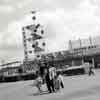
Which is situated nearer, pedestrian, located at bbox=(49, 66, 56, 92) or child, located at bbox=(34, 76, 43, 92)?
pedestrian, located at bbox=(49, 66, 56, 92)

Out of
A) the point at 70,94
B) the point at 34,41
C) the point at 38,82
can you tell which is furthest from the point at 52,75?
the point at 34,41

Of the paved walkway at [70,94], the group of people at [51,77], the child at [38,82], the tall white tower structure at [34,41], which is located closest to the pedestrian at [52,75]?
the group of people at [51,77]

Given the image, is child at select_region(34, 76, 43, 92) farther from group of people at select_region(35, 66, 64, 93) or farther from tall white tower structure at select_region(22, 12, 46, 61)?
tall white tower structure at select_region(22, 12, 46, 61)

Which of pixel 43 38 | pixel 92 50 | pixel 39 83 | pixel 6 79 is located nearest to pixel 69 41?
pixel 43 38

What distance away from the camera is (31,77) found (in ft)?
195

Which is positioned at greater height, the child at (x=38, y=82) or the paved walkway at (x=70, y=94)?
the child at (x=38, y=82)

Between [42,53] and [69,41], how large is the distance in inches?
653

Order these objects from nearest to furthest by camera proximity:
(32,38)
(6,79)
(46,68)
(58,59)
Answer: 1. (46,68)
2. (6,79)
3. (58,59)
4. (32,38)

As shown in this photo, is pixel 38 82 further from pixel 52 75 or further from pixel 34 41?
pixel 34 41

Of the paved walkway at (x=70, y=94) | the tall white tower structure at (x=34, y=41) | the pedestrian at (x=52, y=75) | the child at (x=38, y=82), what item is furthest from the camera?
the tall white tower structure at (x=34, y=41)

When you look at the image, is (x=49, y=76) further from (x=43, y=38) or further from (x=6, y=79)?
(x=43, y=38)

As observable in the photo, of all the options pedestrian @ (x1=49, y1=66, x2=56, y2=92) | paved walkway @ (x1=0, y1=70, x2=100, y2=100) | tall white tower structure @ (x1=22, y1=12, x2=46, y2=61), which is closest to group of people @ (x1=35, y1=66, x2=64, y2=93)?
pedestrian @ (x1=49, y1=66, x2=56, y2=92)

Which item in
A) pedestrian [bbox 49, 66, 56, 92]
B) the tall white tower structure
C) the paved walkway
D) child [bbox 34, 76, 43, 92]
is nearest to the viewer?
the paved walkway

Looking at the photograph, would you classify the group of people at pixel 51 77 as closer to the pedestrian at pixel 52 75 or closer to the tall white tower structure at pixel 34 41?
the pedestrian at pixel 52 75
